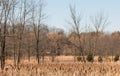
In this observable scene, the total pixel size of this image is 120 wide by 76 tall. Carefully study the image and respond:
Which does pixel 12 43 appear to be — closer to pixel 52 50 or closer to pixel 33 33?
pixel 33 33

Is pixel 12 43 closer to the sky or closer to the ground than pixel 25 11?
closer to the ground

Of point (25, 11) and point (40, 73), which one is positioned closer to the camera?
point (40, 73)

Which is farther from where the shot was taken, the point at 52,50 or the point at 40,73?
the point at 52,50

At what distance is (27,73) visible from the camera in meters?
9.98

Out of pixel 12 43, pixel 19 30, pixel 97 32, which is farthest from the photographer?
pixel 97 32

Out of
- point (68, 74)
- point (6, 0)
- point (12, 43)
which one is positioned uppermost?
point (6, 0)

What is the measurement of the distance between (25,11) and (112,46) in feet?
73.6

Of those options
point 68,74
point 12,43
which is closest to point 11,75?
point 68,74

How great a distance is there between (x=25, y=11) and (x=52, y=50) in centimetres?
Result: 1367

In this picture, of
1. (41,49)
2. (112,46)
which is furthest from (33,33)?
(112,46)

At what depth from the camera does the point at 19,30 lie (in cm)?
1841

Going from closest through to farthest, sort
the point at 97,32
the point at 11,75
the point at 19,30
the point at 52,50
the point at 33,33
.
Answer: the point at 11,75, the point at 19,30, the point at 33,33, the point at 97,32, the point at 52,50

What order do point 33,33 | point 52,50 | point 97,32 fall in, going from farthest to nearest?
point 52,50, point 97,32, point 33,33

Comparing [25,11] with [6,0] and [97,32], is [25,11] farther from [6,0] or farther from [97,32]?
[97,32]
